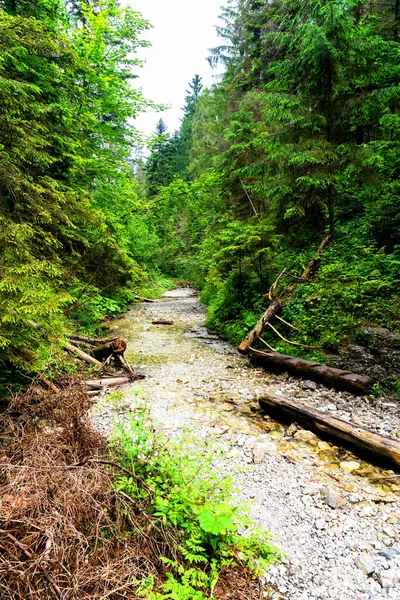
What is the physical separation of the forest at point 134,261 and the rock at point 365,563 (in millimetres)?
724

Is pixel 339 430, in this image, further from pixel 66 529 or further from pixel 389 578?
pixel 66 529

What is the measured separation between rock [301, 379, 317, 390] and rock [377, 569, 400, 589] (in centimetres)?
360

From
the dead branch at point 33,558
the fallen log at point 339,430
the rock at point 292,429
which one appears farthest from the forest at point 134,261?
the rock at point 292,429

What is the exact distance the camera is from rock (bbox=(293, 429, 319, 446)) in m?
4.30

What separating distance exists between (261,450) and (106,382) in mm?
3704

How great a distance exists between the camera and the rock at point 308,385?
5914 millimetres

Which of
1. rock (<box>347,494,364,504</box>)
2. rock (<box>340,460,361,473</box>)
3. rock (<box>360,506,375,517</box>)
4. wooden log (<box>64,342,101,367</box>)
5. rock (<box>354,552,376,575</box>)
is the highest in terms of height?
wooden log (<box>64,342,101,367</box>)

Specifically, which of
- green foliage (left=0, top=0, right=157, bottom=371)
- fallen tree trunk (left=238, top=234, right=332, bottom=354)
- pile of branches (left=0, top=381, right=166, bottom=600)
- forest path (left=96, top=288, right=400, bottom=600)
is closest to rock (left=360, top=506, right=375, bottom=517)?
forest path (left=96, top=288, right=400, bottom=600)

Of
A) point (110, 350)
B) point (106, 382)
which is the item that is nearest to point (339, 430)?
point (106, 382)

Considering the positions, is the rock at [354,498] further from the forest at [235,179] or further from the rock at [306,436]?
the forest at [235,179]

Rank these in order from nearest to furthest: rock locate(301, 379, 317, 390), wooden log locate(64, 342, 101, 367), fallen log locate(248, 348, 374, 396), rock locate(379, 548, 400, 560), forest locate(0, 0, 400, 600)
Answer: forest locate(0, 0, 400, 600) < rock locate(379, 548, 400, 560) < fallen log locate(248, 348, 374, 396) < rock locate(301, 379, 317, 390) < wooden log locate(64, 342, 101, 367)

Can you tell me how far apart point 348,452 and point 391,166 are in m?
9.19

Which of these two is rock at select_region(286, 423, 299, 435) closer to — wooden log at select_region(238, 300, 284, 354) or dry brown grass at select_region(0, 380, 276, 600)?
dry brown grass at select_region(0, 380, 276, 600)

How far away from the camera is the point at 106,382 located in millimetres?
6406
